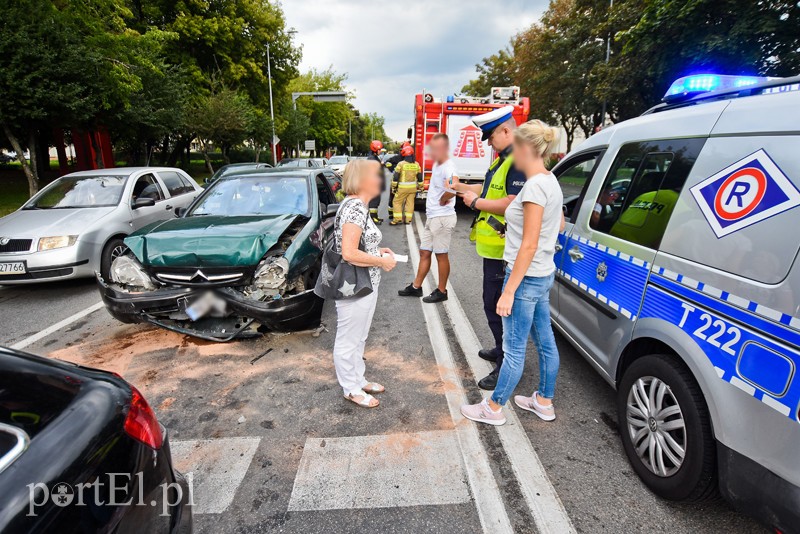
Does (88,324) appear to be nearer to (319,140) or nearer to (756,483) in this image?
(756,483)

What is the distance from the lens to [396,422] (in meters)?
2.86

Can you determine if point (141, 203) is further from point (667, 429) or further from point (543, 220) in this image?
point (667, 429)

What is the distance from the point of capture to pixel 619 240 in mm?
2631

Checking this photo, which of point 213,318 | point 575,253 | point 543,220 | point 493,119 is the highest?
point 493,119

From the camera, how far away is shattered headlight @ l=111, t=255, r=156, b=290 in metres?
3.76

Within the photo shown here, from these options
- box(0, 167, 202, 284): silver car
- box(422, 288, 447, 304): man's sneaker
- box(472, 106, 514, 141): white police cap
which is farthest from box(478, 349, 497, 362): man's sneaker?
box(0, 167, 202, 284): silver car

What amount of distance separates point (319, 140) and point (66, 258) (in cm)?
4946

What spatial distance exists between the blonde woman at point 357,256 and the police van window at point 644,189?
1450 mm

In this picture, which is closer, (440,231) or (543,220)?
(543,220)

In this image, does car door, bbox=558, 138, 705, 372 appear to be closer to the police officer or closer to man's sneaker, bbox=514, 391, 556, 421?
man's sneaker, bbox=514, 391, 556, 421

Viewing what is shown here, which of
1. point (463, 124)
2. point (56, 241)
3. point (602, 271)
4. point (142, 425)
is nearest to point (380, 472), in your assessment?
point (142, 425)

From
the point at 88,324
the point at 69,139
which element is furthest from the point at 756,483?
the point at 69,139

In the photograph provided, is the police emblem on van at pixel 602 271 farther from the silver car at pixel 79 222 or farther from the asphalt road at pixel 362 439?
the silver car at pixel 79 222

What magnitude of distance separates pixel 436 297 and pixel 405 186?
3.97 m
